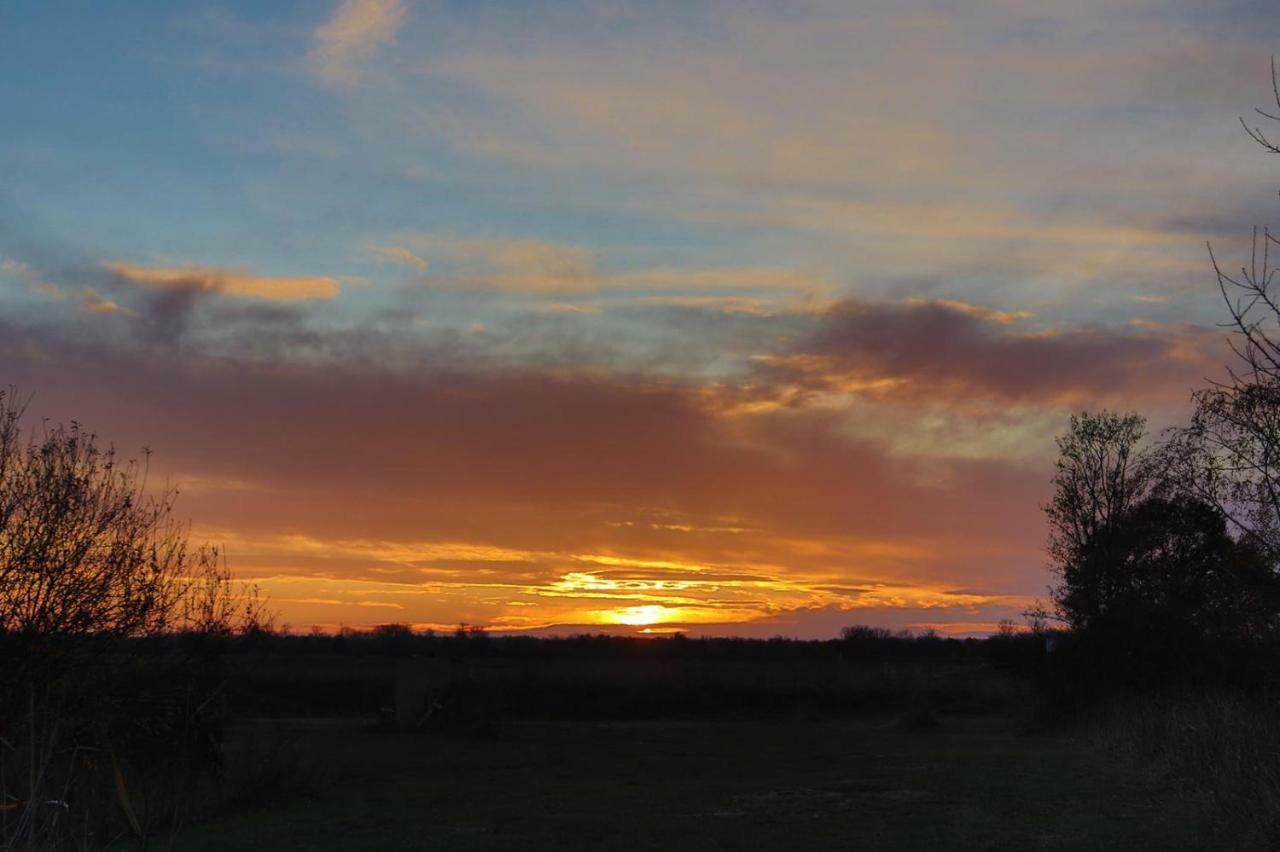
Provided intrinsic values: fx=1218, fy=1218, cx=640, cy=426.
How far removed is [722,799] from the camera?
23391 mm

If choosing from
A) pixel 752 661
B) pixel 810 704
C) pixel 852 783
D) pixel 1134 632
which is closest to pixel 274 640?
pixel 852 783

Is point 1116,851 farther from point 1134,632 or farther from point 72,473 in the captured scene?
point 1134,632

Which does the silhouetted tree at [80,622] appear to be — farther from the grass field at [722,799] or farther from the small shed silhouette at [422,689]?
the small shed silhouette at [422,689]

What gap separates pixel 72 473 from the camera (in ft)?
63.2

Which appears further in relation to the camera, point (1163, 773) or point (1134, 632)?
point (1134, 632)

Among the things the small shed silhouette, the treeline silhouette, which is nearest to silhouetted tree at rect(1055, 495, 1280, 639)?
the treeline silhouette

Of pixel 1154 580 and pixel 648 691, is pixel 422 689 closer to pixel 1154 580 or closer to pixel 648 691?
pixel 648 691

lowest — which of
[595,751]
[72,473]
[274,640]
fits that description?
[595,751]

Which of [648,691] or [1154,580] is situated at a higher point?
[1154,580]

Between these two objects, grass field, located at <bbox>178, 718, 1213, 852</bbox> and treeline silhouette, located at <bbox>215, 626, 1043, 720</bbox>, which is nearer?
grass field, located at <bbox>178, 718, 1213, 852</bbox>

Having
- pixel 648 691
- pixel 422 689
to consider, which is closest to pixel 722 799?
pixel 422 689

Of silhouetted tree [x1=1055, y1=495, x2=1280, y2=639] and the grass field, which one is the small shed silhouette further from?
silhouetted tree [x1=1055, y1=495, x2=1280, y2=639]

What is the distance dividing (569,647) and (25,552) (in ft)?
344

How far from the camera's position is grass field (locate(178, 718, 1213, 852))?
17297 mm
